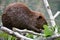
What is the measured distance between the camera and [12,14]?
1.20m

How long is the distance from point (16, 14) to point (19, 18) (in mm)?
36

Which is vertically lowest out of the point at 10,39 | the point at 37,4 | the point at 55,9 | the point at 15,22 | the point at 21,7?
the point at 10,39

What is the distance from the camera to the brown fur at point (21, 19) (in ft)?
3.78

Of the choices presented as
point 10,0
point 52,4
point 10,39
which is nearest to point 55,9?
point 52,4

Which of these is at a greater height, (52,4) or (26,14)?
(52,4)

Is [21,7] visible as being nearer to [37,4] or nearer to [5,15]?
[5,15]

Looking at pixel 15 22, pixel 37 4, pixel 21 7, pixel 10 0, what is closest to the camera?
pixel 15 22

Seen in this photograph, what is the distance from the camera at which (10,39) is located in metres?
0.98

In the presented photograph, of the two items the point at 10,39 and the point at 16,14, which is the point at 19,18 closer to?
the point at 16,14

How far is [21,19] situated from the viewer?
1.18 metres

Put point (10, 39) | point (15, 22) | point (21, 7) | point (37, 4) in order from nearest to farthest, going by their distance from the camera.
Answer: point (10, 39) < point (15, 22) < point (21, 7) < point (37, 4)

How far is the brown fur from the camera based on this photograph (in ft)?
3.78

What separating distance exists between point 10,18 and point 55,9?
1.03m

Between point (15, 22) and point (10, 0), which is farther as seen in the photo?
point (10, 0)
